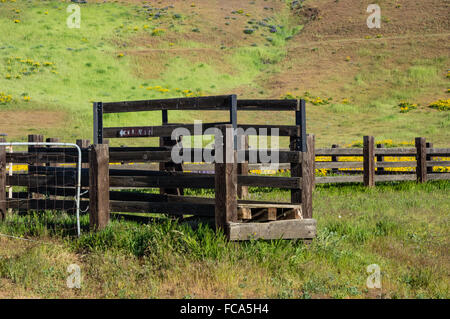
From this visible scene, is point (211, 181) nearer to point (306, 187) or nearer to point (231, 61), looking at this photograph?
point (306, 187)

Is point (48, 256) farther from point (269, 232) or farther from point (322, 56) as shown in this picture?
point (322, 56)

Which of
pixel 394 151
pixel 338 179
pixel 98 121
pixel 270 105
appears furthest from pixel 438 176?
pixel 98 121

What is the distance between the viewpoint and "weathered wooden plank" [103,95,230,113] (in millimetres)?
7289

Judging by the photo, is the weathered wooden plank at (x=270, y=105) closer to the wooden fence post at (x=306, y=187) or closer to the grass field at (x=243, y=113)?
the wooden fence post at (x=306, y=187)

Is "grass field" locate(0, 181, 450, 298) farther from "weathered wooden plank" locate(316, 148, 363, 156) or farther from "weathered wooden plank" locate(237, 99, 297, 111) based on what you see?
"weathered wooden plank" locate(316, 148, 363, 156)

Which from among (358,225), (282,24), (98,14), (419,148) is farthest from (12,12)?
(358,225)

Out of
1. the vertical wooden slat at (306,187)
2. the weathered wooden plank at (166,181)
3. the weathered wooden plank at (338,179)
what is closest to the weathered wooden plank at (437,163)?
Result: the weathered wooden plank at (338,179)

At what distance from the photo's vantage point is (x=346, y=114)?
4591 centimetres

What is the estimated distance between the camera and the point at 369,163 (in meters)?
15.8

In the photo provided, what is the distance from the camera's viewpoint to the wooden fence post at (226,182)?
6836mm

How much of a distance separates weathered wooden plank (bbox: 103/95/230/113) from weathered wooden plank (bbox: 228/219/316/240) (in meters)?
1.59

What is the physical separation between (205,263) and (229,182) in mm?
1106

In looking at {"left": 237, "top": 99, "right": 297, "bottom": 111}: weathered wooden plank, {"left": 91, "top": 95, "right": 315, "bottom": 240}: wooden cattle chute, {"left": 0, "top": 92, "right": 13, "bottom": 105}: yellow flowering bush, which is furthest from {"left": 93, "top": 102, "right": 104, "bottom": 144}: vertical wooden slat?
{"left": 0, "top": 92, "right": 13, "bottom": 105}: yellow flowering bush
